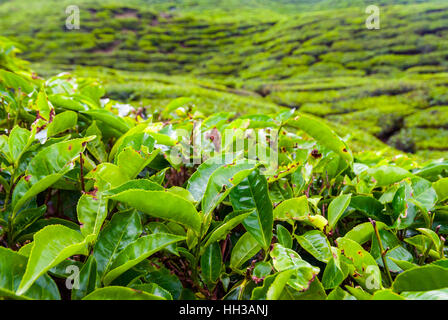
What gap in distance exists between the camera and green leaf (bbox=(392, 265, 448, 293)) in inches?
16.7

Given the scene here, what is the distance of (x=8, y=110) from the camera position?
78cm

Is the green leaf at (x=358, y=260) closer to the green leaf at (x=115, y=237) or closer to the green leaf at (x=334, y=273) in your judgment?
the green leaf at (x=334, y=273)

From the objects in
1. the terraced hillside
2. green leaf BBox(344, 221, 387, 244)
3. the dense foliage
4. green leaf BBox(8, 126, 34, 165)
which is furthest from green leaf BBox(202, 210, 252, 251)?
the terraced hillside

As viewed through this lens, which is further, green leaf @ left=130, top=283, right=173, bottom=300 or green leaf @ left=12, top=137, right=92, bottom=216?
green leaf @ left=12, top=137, right=92, bottom=216

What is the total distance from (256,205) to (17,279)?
1.17ft

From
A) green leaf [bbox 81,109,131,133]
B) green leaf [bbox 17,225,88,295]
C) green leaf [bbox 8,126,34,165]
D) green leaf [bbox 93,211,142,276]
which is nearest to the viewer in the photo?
green leaf [bbox 17,225,88,295]

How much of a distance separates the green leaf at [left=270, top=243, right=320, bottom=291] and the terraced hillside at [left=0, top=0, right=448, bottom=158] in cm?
656

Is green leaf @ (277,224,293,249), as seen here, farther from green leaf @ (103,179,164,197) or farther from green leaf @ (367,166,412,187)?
green leaf @ (367,166,412,187)

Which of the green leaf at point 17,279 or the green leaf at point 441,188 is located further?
the green leaf at point 441,188

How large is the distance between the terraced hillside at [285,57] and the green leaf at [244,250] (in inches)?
255

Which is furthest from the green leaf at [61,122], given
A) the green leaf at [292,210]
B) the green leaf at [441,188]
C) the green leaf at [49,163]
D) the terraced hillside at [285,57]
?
the terraced hillside at [285,57]

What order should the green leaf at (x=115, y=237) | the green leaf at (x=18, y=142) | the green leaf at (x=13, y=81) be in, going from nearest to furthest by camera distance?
the green leaf at (x=115, y=237), the green leaf at (x=18, y=142), the green leaf at (x=13, y=81)

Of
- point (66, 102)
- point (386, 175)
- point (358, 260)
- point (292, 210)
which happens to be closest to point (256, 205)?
point (292, 210)

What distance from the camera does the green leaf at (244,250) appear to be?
524 millimetres
